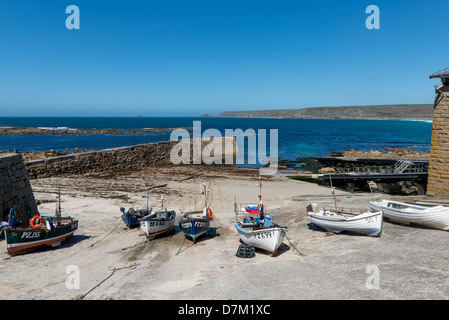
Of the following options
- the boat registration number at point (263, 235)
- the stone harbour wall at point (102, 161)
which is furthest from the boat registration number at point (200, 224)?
the stone harbour wall at point (102, 161)

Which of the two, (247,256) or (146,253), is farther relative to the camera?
(146,253)

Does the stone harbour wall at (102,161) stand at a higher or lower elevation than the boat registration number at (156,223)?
higher

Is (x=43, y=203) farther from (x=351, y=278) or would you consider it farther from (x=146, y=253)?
(x=351, y=278)

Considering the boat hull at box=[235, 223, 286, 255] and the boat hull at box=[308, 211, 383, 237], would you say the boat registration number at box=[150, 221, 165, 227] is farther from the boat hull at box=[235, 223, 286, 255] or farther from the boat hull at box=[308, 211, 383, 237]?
the boat hull at box=[308, 211, 383, 237]

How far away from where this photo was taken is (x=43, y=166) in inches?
1064

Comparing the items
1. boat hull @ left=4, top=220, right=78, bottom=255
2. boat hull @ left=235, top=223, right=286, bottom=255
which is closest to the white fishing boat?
boat hull @ left=235, top=223, right=286, bottom=255

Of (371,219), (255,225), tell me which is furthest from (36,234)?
(371,219)

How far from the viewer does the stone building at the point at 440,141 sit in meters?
18.6

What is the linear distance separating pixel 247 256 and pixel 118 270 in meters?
5.26

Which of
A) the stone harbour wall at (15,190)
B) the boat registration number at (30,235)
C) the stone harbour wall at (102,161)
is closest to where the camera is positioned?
the boat registration number at (30,235)

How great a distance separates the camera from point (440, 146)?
62.3 ft

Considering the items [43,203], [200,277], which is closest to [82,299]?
[200,277]

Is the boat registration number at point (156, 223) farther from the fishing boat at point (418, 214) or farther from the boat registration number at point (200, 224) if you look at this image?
the fishing boat at point (418, 214)
